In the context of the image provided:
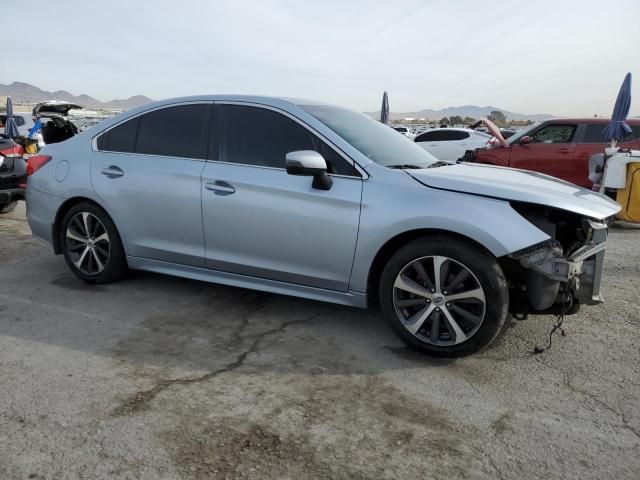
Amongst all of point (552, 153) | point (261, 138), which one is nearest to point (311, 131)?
point (261, 138)

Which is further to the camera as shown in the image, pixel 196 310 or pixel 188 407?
pixel 196 310

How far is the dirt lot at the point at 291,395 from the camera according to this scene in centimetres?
218

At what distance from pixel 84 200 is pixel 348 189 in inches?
96.5

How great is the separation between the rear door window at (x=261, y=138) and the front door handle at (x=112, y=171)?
0.88 m

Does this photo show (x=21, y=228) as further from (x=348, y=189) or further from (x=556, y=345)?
(x=556, y=345)

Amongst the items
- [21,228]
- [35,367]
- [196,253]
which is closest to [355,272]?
Result: [196,253]

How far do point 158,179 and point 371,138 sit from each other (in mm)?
1675

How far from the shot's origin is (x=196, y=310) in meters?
3.93

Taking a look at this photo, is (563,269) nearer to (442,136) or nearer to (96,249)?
(96,249)

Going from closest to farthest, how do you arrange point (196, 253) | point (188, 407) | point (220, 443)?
1. point (220, 443)
2. point (188, 407)
3. point (196, 253)

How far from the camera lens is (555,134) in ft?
32.2

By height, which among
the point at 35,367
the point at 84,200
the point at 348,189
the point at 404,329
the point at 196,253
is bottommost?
the point at 35,367

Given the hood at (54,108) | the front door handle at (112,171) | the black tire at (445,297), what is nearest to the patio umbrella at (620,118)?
the black tire at (445,297)

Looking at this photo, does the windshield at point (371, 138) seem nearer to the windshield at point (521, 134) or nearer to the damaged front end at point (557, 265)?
the damaged front end at point (557, 265)
